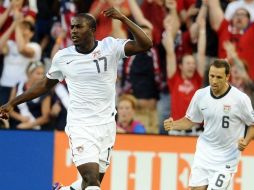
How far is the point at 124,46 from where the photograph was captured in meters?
9.20

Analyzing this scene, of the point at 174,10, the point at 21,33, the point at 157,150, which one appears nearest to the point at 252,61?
the point at 174,10

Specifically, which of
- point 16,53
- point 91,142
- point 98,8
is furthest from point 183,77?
point 91,142

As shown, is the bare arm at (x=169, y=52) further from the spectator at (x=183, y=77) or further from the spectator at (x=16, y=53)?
the spectator at (x=16, y=53)

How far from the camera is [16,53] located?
1320 centimetres

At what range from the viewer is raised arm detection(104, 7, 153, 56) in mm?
8537

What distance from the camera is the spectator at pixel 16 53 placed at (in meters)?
13.1

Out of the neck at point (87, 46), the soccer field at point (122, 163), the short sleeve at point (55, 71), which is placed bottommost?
the soccer field at point (122, 163)

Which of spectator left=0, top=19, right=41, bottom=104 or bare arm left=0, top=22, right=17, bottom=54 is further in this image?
bare arm left=0, top=22, right=17, bottom=54

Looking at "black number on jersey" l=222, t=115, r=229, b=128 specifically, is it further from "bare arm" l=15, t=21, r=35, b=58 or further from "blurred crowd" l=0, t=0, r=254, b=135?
"bare arm" l=15, t=21, r=35, b=58

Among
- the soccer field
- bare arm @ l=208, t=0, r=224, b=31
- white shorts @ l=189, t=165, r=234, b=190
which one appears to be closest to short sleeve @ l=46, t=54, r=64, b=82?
the soccer field

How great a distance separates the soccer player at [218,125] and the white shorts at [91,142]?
80 centimetres

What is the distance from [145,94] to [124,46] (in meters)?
3.70

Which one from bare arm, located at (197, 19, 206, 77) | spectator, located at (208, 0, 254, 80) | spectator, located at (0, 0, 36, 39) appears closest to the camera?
bare arm, located at (197, 19, 206, 77)

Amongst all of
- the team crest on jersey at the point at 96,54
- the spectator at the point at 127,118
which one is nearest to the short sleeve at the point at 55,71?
Answer: the team crest on jersey at the point at 96,54
